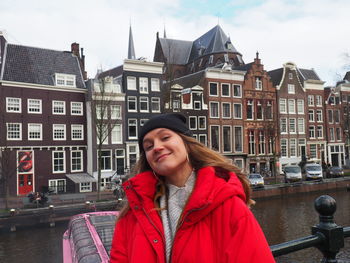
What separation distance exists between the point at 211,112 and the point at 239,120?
3.61 metres

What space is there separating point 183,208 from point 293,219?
18.5m

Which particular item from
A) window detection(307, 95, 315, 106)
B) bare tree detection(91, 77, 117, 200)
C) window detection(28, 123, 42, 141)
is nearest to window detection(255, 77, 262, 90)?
window detection(307, 95, 315, 106)

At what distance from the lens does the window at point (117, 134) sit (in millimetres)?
29703

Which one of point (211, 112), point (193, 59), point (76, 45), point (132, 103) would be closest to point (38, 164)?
point (132, 103)

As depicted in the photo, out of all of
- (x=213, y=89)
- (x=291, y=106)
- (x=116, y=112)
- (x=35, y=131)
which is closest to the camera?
(x=35, y=131)

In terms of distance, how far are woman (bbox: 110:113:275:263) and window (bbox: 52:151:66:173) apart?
26.9 m

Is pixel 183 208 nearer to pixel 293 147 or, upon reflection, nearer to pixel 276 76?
pixel 293 147

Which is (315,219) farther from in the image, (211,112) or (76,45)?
(76,45)

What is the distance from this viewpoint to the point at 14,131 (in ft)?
84.7

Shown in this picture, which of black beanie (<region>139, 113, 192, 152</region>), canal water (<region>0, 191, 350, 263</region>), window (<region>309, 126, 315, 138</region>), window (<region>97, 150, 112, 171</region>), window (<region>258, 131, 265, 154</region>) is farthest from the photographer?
window (<region>309, 126, 315, 138</region>)

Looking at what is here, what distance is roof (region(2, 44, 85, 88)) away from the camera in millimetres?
26953

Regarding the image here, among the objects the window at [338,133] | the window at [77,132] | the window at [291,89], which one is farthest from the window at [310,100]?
the window at [77,132]

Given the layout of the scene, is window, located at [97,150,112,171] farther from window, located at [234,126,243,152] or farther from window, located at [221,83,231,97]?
window, located at [234,126,243,152]

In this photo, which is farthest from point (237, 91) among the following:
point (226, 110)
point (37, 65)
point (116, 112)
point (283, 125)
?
point (37, 65)
